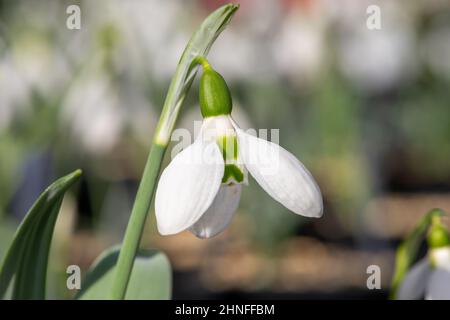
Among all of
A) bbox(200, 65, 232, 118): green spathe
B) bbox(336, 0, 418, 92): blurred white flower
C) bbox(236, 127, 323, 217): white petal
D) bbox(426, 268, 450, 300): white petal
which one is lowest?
bbox(426, 268, 450, 300): white petal

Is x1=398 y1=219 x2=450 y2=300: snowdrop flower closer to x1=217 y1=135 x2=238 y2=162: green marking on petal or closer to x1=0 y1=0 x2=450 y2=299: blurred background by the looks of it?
x1=217 y1=135 x2=238 y2=162: green marking on petal

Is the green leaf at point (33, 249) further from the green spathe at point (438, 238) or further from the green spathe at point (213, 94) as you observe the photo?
the green spathe at point (438, 238)

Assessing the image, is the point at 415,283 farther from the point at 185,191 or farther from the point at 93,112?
the point at 93,112

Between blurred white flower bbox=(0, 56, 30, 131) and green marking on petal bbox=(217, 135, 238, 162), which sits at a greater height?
blurred white flower bbox=(0, 56, 30, 131)

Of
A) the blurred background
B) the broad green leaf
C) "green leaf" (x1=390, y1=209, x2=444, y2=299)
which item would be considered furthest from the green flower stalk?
the blurred background

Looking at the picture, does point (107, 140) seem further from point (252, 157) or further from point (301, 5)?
point (252, 157)
